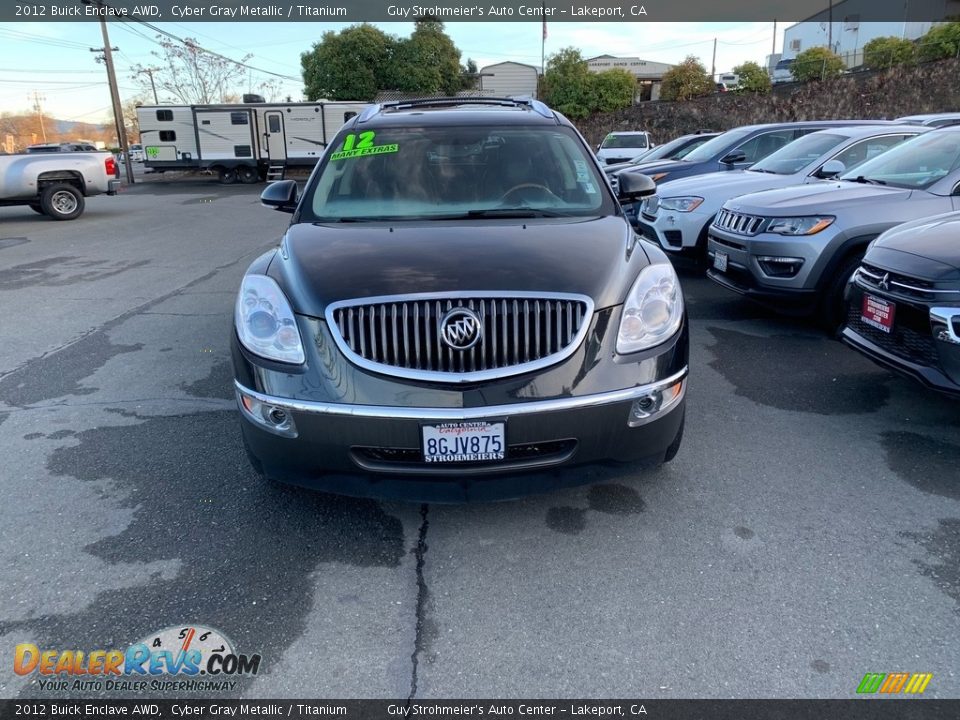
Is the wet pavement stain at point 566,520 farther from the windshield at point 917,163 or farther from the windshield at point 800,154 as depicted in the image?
the windshield at point 800,154

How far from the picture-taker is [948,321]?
136 inches

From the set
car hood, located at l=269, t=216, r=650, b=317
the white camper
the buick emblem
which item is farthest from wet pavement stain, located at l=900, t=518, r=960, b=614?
the white camper

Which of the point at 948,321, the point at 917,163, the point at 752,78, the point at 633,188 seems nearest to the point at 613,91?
the point at 752,78

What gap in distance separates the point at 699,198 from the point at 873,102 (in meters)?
25.0

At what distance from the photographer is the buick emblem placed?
8.73 feet

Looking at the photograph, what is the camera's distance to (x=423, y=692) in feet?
7.21

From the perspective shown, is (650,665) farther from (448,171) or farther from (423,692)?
(448,171)

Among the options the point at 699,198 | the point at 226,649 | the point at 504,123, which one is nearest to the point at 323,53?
the point at 699,198

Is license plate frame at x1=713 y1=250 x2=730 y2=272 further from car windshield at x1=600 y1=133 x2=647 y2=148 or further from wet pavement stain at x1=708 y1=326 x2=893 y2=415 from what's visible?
car windshield at x1=600 y1=133 x2=647 y2=148

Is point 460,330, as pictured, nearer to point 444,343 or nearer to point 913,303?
point 444,343

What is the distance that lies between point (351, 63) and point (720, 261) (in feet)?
127

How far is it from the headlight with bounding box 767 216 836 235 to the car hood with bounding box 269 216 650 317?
2.70 metres

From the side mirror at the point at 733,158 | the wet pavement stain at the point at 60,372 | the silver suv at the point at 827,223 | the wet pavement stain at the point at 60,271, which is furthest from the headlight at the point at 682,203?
the wet pavement stain at the point at 60,271

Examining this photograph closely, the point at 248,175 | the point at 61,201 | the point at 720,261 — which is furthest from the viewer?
the point at 248,175
